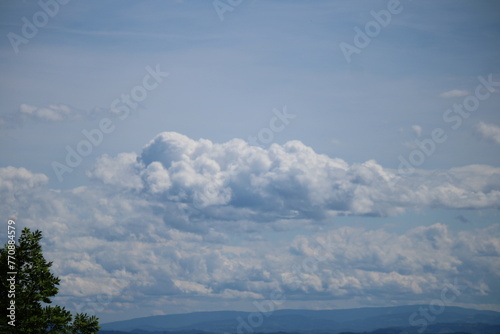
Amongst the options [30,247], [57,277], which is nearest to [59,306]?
[57,277]

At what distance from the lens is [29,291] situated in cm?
5366

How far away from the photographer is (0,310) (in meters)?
51.7

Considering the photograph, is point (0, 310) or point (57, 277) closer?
point (0, 310)

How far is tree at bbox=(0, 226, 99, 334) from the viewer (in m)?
51.8

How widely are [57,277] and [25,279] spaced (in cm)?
279

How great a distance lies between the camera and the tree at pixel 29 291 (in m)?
51.8

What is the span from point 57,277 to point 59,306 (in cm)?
264

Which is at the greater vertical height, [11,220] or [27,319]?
[11,220]

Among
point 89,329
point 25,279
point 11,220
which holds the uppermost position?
point 11,220

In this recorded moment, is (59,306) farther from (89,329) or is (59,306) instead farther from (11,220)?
(11,220)

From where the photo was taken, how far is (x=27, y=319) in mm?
52031

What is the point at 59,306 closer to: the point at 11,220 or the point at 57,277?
the point at 57,277

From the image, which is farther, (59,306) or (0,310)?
(59,306)

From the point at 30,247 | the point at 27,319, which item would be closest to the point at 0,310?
the point at 27,319
